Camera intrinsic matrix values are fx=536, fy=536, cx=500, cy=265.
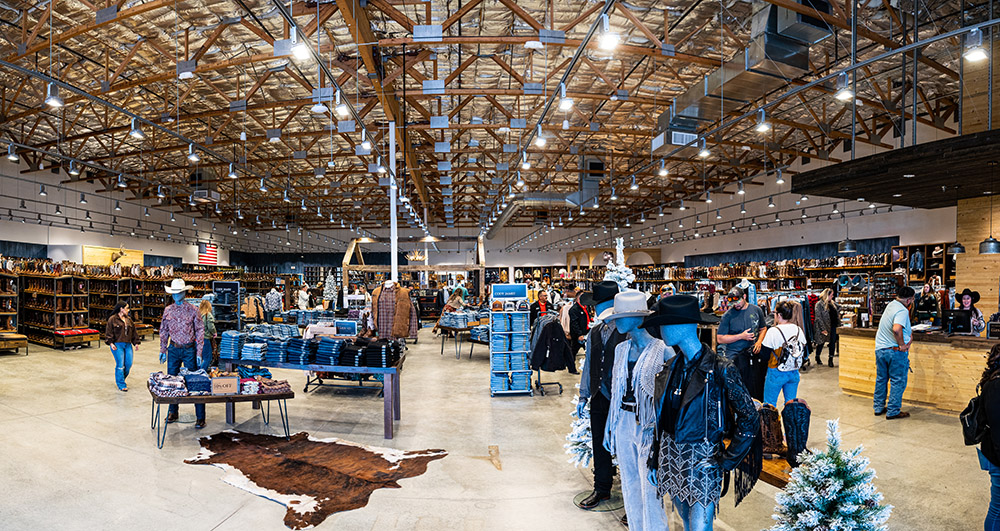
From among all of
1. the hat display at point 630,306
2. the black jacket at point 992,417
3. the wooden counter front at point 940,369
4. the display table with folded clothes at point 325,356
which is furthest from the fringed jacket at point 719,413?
the wooden counter front at point 940,369

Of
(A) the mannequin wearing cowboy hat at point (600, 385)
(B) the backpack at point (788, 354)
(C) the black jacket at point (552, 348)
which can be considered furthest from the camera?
(C) the black jacket at point (552, 348)

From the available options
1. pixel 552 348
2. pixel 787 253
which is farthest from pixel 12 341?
pixel 787 253

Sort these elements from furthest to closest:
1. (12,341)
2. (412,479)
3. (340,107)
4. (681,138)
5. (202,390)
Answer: (12,341)
(681,138)
(340,107)
(202,390)
(412,479)

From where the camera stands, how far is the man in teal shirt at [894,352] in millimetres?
6094

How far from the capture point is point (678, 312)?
2.45 meters

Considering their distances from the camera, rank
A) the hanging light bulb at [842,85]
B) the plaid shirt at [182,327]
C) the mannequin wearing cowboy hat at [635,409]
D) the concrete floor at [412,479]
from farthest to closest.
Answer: the hanging light bulb at [842,85] < the plaid shirt at [182,327] < the concrete floor at [412,479] < the mannequin wearing cowboy hat at [635,409]

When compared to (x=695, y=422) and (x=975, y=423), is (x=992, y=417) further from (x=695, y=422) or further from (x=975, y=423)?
(x=695, y=422)

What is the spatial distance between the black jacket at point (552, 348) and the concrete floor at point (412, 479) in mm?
627

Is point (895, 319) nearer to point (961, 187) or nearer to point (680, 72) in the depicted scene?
point (961, 187)

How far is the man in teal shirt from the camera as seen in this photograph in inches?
240

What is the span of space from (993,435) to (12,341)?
1591 cm

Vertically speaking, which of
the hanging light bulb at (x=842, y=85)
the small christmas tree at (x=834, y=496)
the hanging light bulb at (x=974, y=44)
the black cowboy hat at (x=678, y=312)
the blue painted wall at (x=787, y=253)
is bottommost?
the small christmas tree at (x=834, y=496)

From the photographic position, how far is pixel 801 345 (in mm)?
5215

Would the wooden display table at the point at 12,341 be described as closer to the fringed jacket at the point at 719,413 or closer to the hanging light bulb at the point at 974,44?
the fringed jacket at the point at 719,413
